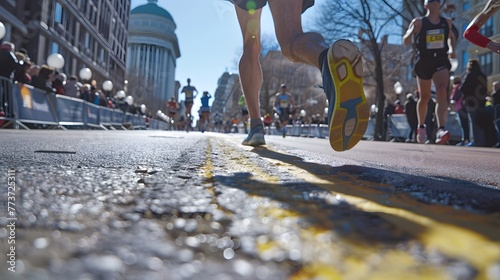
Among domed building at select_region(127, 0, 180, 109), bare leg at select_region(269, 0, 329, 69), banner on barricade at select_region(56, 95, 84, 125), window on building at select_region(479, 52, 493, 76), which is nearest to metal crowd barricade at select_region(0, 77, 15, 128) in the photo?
banner on barricade at select_region(56, 95, 84, 125)

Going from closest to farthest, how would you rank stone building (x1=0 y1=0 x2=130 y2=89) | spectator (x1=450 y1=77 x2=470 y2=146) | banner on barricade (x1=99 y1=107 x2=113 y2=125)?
spectator (x1=450 y1=77 x2=470 y2=146) → banner on barricade (x1=99 y1=107 x2=113 y2=125) → stone building (x1=0 y1=0 x2=130 y2=89)

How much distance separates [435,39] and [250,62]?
3.50 meters

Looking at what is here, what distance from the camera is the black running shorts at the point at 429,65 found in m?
4.86

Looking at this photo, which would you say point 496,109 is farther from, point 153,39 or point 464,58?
point 153,39

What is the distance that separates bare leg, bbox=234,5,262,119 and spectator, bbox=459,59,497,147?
5.58m

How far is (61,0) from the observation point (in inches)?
1024

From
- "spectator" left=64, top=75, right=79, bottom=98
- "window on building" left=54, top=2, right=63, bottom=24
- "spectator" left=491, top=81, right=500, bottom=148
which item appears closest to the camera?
"spectator" left=491, top=81, right=500, bottom=148

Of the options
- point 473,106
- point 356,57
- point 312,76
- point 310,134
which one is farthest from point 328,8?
point 312,76

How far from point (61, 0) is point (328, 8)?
802 inches

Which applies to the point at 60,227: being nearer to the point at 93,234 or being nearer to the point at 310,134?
the point at 93,234

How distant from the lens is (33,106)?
281 inches

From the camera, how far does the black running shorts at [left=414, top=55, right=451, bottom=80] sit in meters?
4.86

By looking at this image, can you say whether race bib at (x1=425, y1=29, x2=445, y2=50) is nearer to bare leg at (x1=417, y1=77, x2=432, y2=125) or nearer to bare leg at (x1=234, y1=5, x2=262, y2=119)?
bare leg at (x1=417, y1=77, x2=432, y2=125)

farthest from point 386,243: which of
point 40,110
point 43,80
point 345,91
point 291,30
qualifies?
point 43,80
